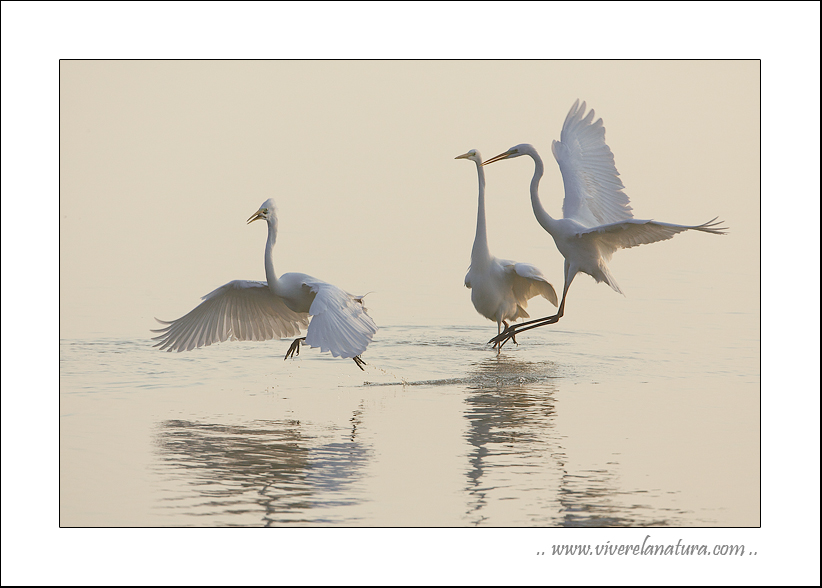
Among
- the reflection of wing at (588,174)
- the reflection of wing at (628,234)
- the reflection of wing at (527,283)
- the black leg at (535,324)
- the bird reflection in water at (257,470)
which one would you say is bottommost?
the bird reflection in water at (257,470)

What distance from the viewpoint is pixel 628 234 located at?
9.41m

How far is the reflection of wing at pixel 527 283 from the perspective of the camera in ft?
35.4

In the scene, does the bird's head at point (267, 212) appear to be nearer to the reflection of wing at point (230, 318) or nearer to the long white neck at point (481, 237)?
the reflection of wing at point (230, 318)

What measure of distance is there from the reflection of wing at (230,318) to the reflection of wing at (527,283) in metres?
2.59

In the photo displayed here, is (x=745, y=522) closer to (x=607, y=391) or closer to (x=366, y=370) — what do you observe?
(x=607, y=391)

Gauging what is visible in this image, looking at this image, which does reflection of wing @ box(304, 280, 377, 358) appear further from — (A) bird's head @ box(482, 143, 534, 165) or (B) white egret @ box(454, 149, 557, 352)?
(A) bird's head @ box(482, 143, 534, 165)

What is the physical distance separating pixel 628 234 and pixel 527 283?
2.06m

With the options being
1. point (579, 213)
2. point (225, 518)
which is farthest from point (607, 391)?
point (225, 518)

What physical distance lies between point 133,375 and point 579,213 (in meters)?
5.25

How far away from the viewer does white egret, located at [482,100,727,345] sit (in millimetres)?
9917

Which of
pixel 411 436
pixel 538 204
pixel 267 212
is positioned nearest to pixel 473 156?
pixel 538 204

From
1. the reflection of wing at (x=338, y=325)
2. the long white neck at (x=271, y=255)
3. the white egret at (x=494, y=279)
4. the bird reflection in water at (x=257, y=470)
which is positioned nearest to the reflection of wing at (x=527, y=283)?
the white egret at (x=494, y=279)

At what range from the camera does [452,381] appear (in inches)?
372

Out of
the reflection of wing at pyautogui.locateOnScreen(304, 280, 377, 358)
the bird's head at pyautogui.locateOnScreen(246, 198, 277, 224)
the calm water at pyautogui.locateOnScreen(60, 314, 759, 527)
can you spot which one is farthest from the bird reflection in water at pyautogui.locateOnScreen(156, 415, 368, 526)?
the bird's head at pyautogui.locateOnScreen(246, 198, 277, 224)
